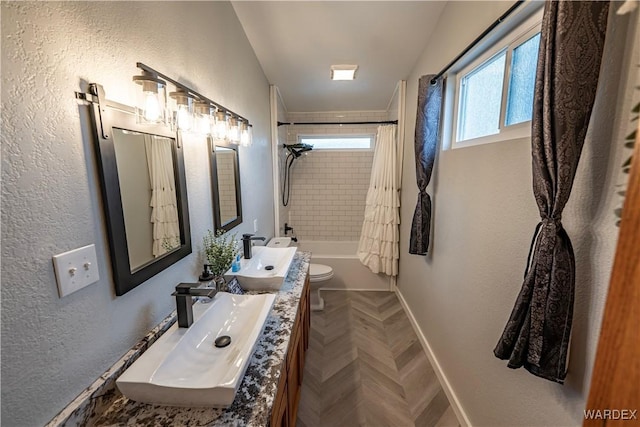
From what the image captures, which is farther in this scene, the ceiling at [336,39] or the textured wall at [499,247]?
the ceiling at [336,39]

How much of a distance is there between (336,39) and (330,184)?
209cm

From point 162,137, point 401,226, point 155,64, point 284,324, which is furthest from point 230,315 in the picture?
point 401,226

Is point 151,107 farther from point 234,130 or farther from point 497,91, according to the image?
point 497,91

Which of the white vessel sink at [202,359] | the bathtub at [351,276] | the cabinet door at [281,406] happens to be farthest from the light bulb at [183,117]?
the bathtub at [351,276]

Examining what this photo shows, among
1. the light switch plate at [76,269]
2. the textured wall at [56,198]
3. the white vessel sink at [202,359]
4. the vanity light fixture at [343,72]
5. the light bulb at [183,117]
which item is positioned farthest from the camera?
the vanity light fixture at [343,72]

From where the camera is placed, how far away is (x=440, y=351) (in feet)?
6.53

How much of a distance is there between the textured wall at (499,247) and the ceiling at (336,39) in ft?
0.72

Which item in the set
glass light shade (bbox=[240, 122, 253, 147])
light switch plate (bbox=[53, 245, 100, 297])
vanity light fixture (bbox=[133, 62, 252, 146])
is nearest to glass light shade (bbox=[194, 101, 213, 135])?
vanity light fixture (bbox=[133, 62, 252, 146])

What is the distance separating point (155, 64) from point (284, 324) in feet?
4.40

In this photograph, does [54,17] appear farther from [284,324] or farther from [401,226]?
[401,226]

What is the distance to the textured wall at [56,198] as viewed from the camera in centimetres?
60

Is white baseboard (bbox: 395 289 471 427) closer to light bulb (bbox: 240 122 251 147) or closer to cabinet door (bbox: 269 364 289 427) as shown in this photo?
cabinet door (bbox: 269 364 289 427)

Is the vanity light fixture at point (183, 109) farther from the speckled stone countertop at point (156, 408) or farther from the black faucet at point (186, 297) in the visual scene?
the speckled stone countertop at point (156, 408)

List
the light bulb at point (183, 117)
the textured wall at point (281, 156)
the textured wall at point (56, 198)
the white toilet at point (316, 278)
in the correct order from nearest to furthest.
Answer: the textured wall at point (56, 198) < the light bulb at point (183, 117) < the white toilet at point (316, 278) < the textured wall at point (281, 156)
